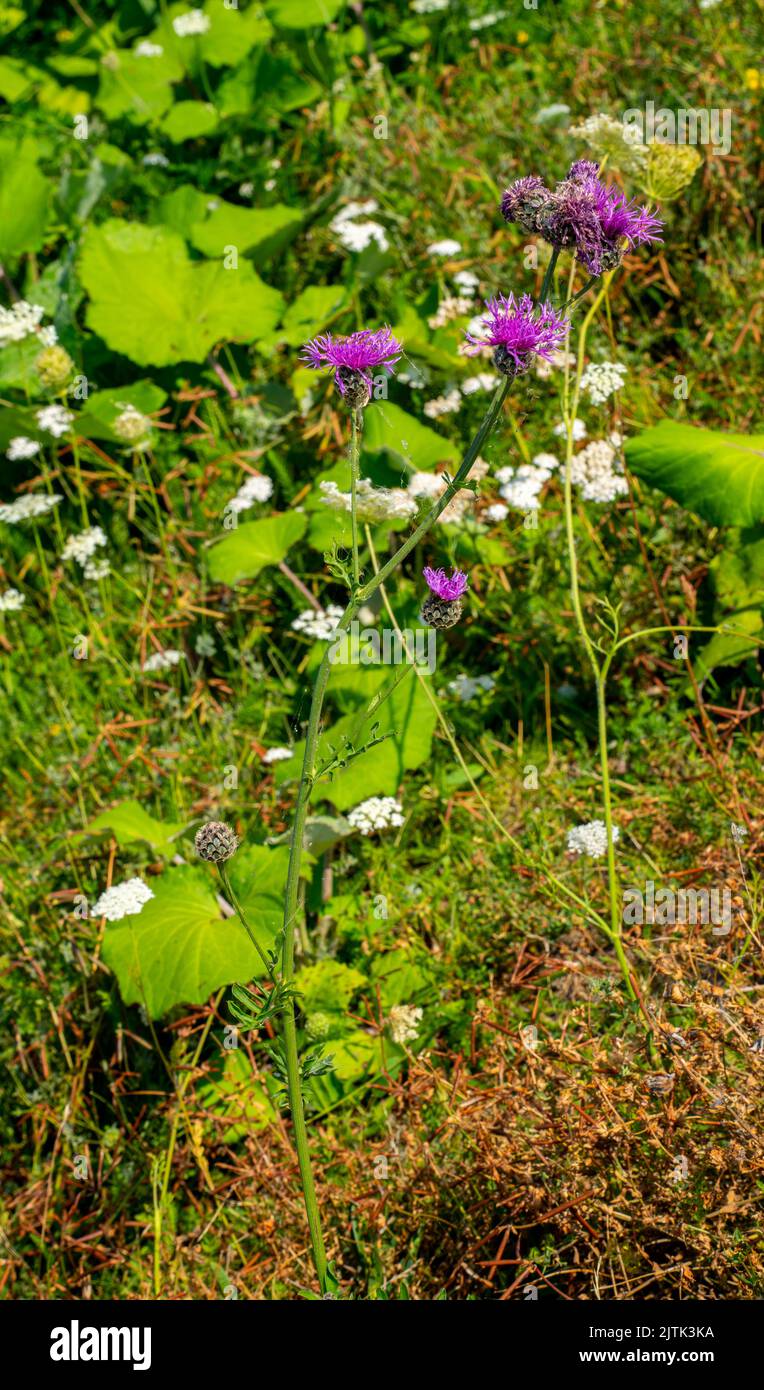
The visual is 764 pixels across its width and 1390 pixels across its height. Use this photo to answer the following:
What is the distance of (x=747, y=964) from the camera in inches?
85.2

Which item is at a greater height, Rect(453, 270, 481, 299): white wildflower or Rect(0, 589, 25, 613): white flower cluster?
Rect(453, 270, 481, 299): white wildflower

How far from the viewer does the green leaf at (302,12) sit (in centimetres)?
441

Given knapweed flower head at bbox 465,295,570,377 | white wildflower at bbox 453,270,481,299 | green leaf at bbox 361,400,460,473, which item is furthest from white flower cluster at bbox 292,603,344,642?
knapweed flower head at bbox 465,295,570,377

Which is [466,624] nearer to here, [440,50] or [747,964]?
[747,964]


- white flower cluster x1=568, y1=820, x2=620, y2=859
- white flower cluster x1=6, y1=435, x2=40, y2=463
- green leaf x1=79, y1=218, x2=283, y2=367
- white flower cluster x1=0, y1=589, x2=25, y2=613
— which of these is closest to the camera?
white flower cluster x1=568, y1=820, x2=620, y2=859

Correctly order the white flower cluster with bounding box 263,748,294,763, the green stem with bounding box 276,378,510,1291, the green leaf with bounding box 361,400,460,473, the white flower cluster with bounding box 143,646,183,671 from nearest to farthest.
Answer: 1. the green stem with bounding box 276,378,510,1291
2. the white flower cluster with bounding box 263,748,294,763
3. the green leaf with bounding box 361,400,460,473
4. the white flower cluster with bounding box 143,646,183,671

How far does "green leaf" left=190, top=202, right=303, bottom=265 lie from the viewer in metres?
3.82

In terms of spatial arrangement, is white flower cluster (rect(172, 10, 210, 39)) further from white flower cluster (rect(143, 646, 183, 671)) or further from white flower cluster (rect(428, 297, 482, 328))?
white flower cluster (rect(143, 646, 183, 671))

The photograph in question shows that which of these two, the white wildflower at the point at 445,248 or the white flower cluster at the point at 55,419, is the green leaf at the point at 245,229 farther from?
the white flower cluster at the point at 55,419

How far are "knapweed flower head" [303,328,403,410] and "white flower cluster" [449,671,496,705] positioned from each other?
153 cm

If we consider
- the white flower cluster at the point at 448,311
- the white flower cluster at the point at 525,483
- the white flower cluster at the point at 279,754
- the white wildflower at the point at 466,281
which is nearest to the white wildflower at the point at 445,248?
the white wildflower at the point at 466,281

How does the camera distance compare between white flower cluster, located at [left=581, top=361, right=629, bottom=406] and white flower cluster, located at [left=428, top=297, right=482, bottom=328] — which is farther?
white flower cluster, located at [left=428, top=297, right=482, bottom=328]

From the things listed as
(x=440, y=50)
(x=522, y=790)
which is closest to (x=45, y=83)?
(x=440, y=50)

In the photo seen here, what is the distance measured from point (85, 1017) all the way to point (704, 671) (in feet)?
5.23
